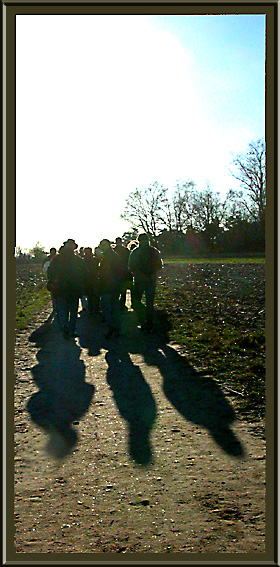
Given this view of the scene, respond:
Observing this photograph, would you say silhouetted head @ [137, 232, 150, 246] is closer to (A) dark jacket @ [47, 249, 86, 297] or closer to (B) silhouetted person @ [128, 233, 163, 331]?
(B) silhouetted person @ [128, 233, 163, 331]

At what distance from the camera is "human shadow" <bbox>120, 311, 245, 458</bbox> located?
596 cm

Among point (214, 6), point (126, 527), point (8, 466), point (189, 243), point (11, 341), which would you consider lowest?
point (126, 527)

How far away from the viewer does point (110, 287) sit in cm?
1309

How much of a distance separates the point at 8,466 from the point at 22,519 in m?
1.17

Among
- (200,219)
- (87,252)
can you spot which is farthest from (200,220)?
(87,252)

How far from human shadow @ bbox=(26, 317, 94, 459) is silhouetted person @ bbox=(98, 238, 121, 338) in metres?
0.99

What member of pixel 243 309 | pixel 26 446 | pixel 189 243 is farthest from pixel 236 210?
pixel 26 446

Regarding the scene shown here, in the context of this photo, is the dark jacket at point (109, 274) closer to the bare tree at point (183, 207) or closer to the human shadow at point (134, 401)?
the human shadow at point (134, 401)

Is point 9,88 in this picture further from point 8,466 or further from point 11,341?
point 8,466

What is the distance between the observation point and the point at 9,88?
3.09 meters

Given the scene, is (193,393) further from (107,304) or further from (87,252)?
(87,252)

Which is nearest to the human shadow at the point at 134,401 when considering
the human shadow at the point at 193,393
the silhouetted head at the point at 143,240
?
the human shadow at the point at 193,393

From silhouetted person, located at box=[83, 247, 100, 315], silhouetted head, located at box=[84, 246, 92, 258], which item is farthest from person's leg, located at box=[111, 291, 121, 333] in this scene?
silhouetted head, located at box=[84, 246, 92, 258]

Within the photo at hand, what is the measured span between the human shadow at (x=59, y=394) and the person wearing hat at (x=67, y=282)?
573mm
